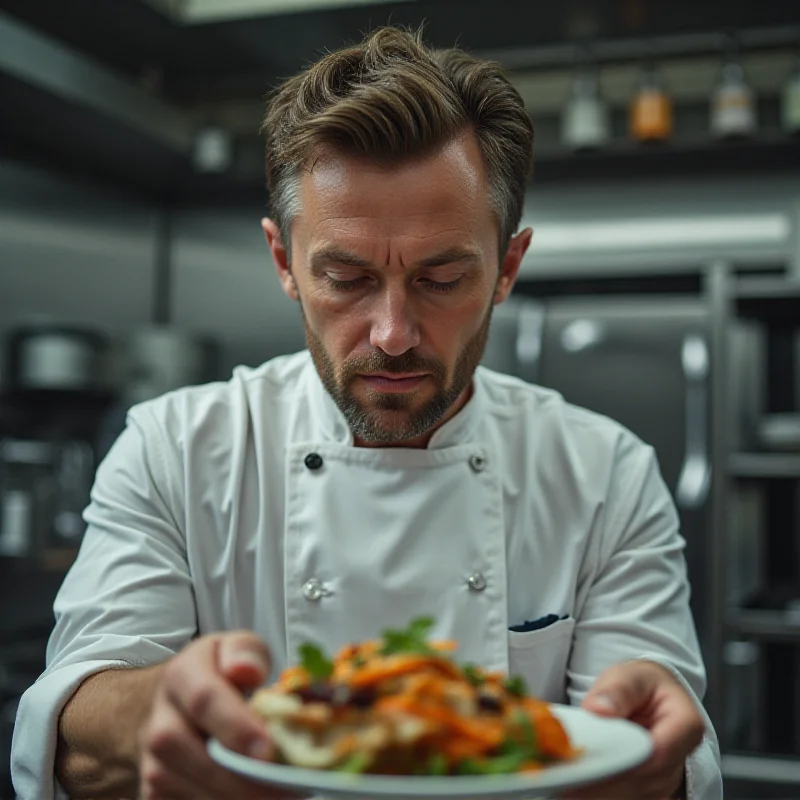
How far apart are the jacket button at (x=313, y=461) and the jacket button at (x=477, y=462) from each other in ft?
0.72

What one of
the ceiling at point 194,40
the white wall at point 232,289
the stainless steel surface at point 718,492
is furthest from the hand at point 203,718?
the white wall at point 232,289

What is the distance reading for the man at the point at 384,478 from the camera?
53.1 inches

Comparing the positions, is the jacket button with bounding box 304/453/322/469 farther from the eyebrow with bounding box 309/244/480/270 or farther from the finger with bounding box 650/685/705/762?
the finger with bounding box 650/685/705/762

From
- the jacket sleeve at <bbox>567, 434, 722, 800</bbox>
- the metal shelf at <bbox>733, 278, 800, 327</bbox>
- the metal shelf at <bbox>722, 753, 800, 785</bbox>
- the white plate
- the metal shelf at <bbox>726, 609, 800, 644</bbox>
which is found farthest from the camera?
the metal shelf at <bbox>733, 278, 800, 327</bbox>

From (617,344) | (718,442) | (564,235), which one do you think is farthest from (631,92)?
Result: (718,442)

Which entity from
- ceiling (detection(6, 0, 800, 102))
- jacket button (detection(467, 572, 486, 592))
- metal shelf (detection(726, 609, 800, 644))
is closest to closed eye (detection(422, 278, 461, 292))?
jacket button (detection(467, 572, 486, 592))

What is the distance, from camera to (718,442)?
10.3 feet

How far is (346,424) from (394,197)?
36 centimetres

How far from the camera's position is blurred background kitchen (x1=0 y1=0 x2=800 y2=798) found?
3.16 metres

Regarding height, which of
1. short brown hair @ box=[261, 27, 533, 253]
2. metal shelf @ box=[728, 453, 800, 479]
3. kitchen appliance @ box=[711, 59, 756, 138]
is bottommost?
metal shelf @ box=[728, 453, 800, 479]

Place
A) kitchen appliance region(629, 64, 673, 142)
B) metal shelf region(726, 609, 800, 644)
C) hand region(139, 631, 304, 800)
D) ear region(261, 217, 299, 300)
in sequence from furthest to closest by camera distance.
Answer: kitchen appliance region(629, 64, 673, 142)
metal shelf region(726, 609, 800, 644)
ear region(261, 217, 299, 300)
hand region(139, 631, 304, 800)

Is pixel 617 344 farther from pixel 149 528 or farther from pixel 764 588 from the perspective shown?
pixel 149 528

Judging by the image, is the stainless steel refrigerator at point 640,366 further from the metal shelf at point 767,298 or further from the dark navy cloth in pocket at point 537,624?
the dark navy cloth in pocket at point 537,624

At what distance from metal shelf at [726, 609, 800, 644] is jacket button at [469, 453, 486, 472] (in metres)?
1.76
